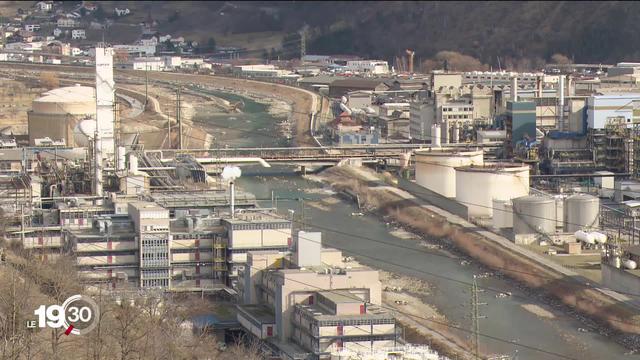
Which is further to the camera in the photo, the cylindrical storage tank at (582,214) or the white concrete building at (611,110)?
the white concrete building at (611,110)

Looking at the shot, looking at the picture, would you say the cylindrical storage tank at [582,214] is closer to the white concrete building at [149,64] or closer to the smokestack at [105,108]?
the smokestack at [105,108]

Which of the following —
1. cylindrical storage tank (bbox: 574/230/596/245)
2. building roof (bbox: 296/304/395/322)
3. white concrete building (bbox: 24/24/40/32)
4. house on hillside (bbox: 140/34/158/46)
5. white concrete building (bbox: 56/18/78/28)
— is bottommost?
building roof (bbox: 296/304/395/322)

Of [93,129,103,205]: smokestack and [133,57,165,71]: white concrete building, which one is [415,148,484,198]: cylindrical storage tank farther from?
[133,57,165,71]: white concrete building

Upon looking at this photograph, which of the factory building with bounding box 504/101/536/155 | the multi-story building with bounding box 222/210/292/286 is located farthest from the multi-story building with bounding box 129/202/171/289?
the factory building with bounding box 504/101/536/155

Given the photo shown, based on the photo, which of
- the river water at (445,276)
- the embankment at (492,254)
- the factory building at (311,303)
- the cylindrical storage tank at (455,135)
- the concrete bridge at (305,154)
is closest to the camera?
the factory building at (311,303)

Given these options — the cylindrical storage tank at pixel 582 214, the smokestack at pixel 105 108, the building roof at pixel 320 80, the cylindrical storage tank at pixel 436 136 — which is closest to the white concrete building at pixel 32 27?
the building roof at pixel 320 80

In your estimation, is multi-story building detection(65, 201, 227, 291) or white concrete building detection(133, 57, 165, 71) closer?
multi-story building detection(65, 201, 227, 291)

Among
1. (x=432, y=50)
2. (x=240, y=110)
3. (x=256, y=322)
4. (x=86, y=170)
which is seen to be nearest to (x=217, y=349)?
(x=256, y=322)

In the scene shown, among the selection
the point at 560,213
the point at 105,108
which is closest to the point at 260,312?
the point at 560,213
